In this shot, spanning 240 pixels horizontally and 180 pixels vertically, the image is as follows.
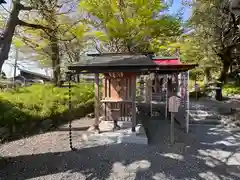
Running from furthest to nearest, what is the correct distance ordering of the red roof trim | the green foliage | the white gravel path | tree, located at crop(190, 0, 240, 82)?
tree, located at crop(190, 0, 240, 82) → the red roof trim → the green foliage → the white gravel path

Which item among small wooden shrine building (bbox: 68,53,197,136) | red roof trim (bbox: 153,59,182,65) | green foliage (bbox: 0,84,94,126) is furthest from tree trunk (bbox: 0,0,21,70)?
red roof trim (bbox: 153,59,182,65)

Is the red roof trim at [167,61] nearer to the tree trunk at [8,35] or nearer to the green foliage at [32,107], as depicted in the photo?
the green foliage at [32,107]

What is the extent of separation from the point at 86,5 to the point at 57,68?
4442 mm

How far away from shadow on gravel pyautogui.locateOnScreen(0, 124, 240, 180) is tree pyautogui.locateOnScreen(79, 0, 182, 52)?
6.65 meters

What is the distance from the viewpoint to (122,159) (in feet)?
13.7

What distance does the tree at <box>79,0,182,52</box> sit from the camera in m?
9.76

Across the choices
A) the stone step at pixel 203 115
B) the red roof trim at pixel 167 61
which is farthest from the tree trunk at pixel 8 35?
the stone step at pixel 203 115

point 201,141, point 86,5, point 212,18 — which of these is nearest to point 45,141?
point 201,141

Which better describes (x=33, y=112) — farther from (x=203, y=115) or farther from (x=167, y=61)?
(x=203, y=115)

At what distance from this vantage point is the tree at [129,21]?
9.76 m

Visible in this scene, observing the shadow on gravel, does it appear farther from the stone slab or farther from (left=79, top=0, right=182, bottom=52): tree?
(left=79, top=0, right=182, bottom=52): tree

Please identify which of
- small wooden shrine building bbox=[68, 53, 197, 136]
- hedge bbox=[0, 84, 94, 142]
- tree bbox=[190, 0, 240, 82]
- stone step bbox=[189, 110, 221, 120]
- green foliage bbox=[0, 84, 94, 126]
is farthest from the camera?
tree bbox=[190, 0, 240, 82]

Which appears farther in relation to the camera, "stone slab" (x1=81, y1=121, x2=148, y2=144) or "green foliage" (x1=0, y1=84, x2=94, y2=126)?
"green foliage" (x1=0, y1=84, x2=94, y2=126)

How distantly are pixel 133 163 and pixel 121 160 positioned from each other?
0.94 ft
